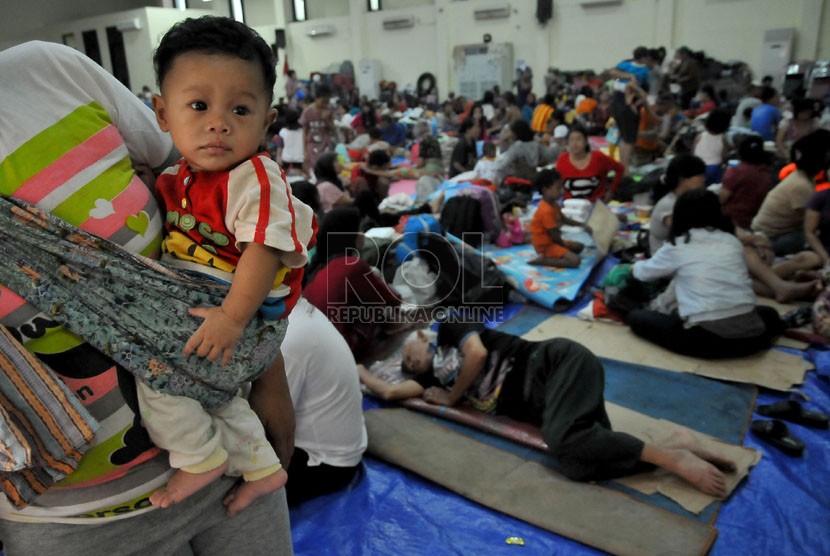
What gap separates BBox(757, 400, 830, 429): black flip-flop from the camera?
2828 mm

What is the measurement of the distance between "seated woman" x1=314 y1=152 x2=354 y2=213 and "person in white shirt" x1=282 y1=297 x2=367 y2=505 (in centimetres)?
325

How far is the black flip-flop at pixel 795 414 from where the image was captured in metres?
2.83

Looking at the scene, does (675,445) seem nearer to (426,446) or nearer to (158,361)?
(426,446)

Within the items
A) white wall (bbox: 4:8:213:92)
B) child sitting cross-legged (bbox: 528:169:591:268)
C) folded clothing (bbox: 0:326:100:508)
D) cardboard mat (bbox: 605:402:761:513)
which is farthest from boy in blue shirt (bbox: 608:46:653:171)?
white wall (bbox: 4:8:213:92)

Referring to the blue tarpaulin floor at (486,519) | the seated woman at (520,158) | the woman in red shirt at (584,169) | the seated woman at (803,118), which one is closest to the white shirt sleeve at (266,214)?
the blue tarpaulin floor at (486,519)

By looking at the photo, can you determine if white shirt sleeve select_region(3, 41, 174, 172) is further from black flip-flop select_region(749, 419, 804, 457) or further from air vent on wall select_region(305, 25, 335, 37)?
air vent on wall select_region(305, 25, 335, 37)

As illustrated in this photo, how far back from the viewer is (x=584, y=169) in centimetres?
607

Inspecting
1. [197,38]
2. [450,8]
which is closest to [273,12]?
[450,8]

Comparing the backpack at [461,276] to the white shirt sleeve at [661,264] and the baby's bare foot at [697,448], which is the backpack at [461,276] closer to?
the white shirt sleeve at [661,264]

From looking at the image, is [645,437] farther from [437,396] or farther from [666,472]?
[437,396]

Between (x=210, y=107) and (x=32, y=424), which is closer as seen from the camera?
(x=32, y=424)

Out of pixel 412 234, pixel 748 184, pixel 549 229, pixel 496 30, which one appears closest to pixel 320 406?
pixel 412 234

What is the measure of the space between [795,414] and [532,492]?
4.63 feet

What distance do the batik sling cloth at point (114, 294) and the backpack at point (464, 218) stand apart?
181 inches
